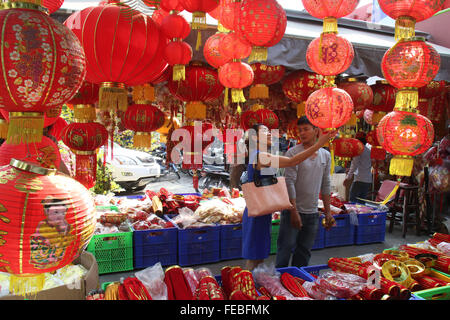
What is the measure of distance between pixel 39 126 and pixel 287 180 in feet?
7.84

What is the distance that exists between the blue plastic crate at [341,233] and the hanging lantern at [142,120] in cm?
324

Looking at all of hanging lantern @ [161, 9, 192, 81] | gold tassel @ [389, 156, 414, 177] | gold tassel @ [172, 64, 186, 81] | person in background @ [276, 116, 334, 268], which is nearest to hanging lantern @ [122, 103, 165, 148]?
gold tassel @ [172, 64, 186, 81]

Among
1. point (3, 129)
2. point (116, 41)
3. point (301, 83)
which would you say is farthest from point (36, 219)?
point (301, 83)

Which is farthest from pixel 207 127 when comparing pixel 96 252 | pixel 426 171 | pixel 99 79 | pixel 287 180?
pixel 426 171

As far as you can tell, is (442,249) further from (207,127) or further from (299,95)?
(207,127)

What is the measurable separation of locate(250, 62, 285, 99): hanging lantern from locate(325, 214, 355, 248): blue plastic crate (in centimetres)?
240

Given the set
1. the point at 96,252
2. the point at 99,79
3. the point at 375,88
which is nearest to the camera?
the point at 99,79

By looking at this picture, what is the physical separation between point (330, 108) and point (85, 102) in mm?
2336

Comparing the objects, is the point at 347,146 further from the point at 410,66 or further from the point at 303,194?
the point at 410,66

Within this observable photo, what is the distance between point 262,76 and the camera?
384 cm

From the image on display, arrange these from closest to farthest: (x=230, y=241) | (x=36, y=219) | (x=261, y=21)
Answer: (x=36, y=219)
(x=261, y=21)
(x=230, y=241)

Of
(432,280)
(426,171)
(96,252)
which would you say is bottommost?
(96,252)

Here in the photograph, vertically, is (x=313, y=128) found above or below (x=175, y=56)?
below

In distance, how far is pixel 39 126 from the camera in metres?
1.20
